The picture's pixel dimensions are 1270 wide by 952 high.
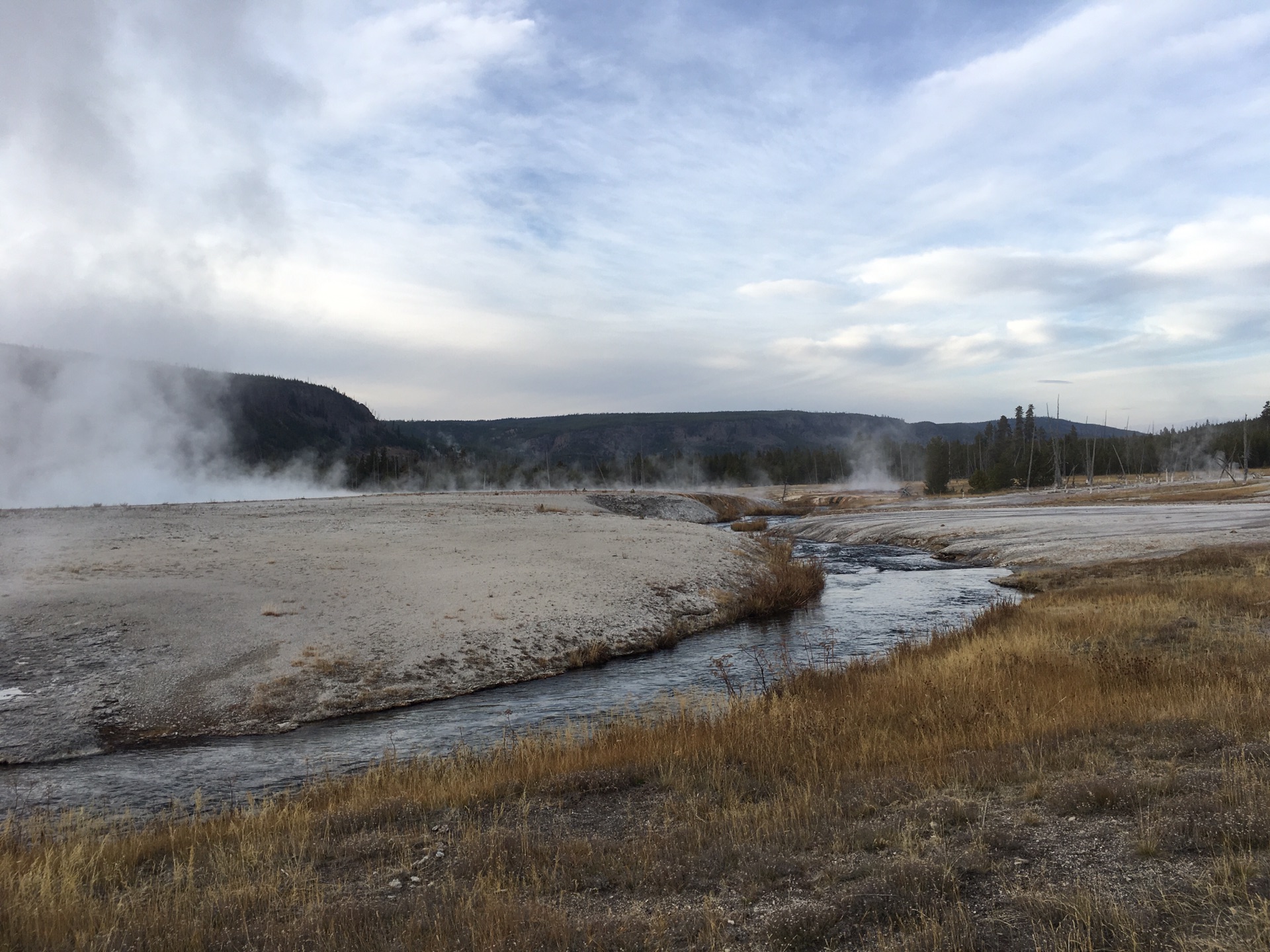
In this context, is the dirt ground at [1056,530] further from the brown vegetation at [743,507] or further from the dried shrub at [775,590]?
the brown vegetation at [743,507]

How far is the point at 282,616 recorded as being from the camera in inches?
818

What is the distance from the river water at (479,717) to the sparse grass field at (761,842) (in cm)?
177

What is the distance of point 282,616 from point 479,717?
322 inches

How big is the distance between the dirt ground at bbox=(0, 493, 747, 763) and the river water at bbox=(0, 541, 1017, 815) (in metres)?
0.91

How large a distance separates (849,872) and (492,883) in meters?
3.08

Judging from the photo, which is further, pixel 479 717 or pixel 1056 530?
pixel 1056 530

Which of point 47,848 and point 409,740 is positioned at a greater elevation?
point 47,848

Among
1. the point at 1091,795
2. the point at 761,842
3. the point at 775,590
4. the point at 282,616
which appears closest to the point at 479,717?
the point at 282,616

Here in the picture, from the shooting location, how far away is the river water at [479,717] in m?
12.1

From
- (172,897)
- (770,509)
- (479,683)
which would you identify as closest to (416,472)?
(770,509)

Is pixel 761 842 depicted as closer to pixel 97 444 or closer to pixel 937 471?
pixel 97 444

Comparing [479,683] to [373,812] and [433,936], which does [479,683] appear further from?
[433,936]

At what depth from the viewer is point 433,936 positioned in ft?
17.8

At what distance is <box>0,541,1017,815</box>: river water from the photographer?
1214cm
